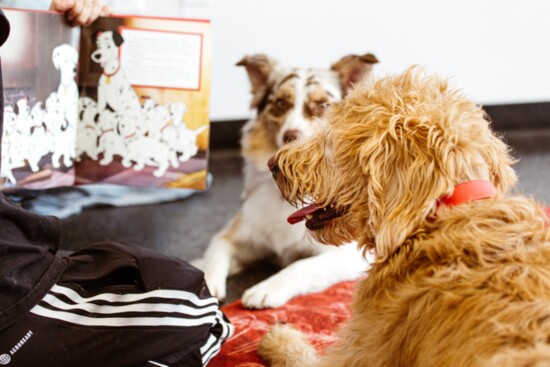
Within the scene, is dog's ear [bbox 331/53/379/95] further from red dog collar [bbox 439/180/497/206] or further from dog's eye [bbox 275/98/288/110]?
red dog collar [bbox 439/180/497/206]

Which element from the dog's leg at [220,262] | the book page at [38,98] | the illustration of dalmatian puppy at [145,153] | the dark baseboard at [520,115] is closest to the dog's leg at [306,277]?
the dog's leg at [220,262]

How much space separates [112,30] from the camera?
2203 mm

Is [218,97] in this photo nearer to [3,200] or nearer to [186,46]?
[186,46]

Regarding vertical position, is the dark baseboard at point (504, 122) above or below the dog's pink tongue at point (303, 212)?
below

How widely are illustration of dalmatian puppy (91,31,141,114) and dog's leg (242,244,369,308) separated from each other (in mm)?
804

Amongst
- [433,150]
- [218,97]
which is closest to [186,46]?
[433,150]

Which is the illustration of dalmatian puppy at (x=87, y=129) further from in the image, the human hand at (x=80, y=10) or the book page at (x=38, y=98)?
the human hand at (x=80, y=10)

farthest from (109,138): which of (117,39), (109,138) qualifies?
(117,39)

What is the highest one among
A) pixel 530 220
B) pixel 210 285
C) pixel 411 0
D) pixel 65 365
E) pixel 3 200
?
pixel 411 0

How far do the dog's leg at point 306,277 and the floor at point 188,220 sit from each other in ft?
0.57

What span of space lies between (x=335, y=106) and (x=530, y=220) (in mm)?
453

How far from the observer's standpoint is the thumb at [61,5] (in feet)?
6.56

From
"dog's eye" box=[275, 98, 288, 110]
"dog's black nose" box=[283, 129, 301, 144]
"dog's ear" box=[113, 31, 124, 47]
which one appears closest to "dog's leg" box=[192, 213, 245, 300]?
"dog's black nose" box=[283, 129, 301, 144]

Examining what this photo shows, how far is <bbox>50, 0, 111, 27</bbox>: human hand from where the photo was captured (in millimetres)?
2014
